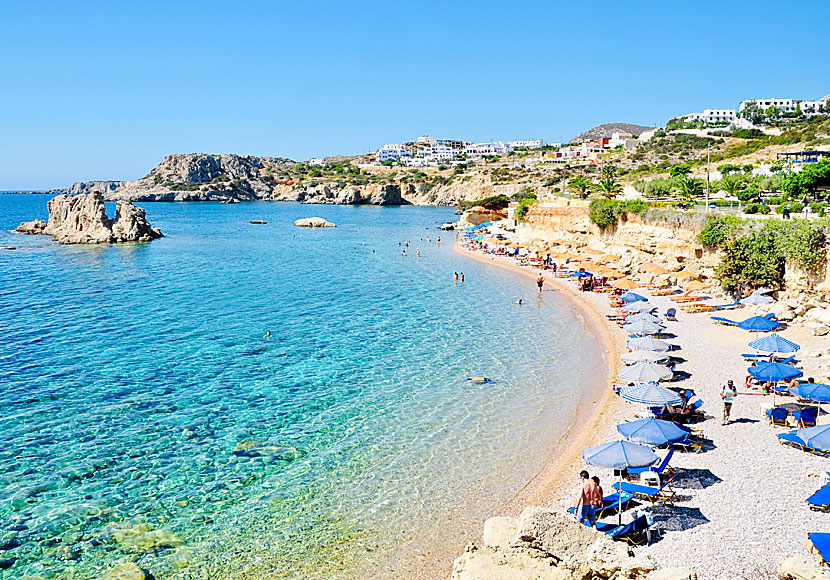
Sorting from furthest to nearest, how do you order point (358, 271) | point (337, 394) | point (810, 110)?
point (810, 110) < point (358, 271) < point (337, 394)

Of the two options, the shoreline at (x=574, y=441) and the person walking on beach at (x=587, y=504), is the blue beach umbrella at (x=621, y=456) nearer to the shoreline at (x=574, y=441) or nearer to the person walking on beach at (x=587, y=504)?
the person walking on beach at (x=587, y=504)

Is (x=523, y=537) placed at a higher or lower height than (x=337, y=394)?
higher

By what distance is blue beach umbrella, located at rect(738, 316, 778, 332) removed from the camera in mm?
20562

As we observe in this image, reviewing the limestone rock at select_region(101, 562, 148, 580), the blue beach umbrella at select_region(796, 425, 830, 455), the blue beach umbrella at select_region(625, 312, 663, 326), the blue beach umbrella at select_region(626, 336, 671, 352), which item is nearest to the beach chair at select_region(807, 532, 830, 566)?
the blue beach umbrella at select_region(796, 425, 830, 455)

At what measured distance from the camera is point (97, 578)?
938cm

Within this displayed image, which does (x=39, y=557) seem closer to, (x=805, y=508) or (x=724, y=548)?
(x=724, y=548)

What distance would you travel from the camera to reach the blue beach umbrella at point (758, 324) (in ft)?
67.5

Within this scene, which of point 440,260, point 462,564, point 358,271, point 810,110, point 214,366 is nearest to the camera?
point 462,564

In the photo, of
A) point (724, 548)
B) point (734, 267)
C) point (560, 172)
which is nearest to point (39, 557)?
point (724, 548)

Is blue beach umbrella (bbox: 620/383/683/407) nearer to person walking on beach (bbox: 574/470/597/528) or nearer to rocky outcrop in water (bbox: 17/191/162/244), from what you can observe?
person walking on beach (bbox: 574/470/597/528)

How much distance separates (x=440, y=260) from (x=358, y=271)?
26.9 ft

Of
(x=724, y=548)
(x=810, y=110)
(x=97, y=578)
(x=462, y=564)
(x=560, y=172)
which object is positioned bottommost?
(x=97, y=578)

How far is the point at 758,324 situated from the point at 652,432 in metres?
11.4

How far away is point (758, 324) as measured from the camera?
20.6m
